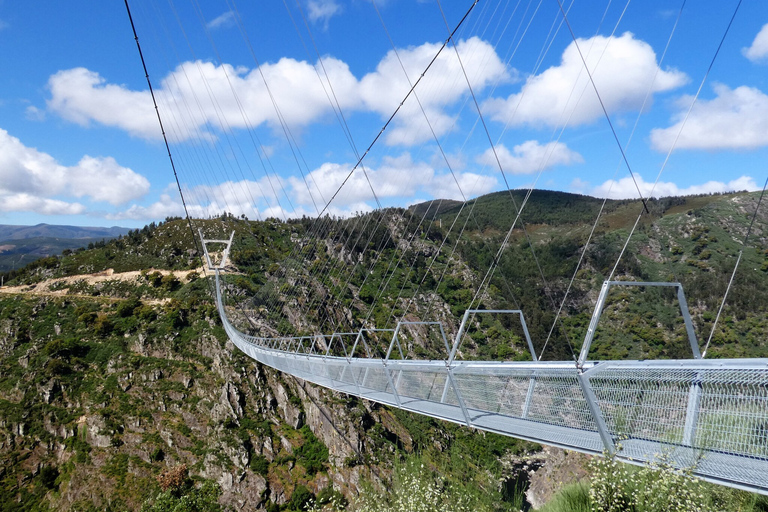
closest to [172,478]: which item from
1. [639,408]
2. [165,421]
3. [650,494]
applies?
[165,421]

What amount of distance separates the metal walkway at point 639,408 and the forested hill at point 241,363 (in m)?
2.76

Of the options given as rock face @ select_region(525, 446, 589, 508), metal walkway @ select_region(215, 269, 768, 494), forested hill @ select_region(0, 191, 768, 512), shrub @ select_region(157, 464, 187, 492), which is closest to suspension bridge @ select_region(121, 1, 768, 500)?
metal walkway @ select_region(215, 269, 768, 494)

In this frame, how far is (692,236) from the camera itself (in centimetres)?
5462

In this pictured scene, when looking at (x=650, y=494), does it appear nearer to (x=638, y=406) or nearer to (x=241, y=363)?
(x=638, y=406)

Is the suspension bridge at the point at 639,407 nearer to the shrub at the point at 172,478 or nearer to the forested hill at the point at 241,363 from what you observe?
the forested hill at the point at 241,363

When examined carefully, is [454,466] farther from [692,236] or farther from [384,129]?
[692,236]

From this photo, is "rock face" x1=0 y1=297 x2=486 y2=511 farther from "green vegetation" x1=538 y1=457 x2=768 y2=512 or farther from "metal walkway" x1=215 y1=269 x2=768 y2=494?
"metal walkway" x1=215 y1=269 x2=768 y2=494

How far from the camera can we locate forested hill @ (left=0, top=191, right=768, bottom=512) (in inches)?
855

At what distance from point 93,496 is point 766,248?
6063 centimetres

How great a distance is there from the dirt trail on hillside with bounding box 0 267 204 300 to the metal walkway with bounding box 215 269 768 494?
3605 centimetres

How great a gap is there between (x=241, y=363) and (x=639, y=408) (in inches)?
1060

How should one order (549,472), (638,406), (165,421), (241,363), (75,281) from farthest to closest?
(75,281), (549,472), (241,363), (165,421), (638,406)

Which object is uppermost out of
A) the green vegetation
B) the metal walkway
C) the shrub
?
the metal walkway

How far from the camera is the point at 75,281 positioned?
123ft
